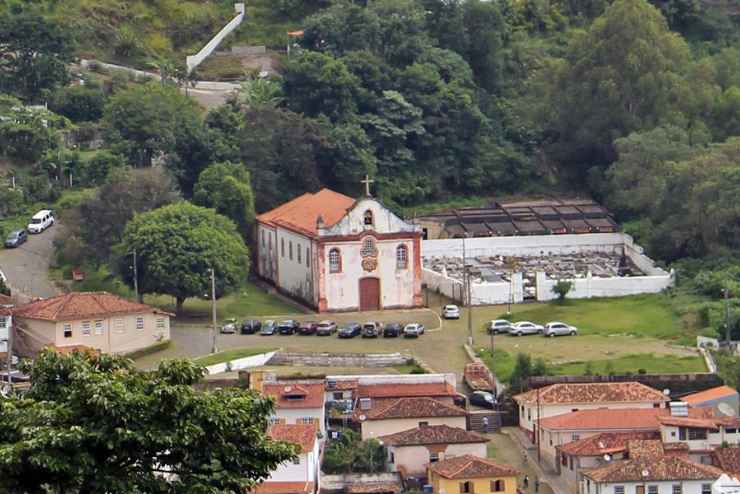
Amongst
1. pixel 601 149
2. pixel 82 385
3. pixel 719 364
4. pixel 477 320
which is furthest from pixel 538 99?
pixel 82 385

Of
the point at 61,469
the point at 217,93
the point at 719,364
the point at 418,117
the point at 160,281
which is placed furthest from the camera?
the point at 217,93

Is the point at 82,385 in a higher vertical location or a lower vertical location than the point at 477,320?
higher

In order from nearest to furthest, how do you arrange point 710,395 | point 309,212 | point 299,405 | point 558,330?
point 299,405 < point 710,395 < point 558,330 < point 309,212

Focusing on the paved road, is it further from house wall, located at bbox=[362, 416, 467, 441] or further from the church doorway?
house wall, located at bbox=[362, 416, 467, 441]

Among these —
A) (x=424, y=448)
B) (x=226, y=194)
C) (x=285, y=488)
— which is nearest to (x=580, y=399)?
(x=424, y=448)

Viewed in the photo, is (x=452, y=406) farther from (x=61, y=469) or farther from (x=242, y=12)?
(x=242, y=12)

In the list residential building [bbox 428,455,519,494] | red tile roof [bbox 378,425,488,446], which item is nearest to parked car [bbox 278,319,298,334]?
red tile roof [bbox 378,425,488,446]

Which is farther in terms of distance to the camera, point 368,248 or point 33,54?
point 33,54

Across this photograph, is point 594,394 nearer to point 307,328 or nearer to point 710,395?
point 710,395
